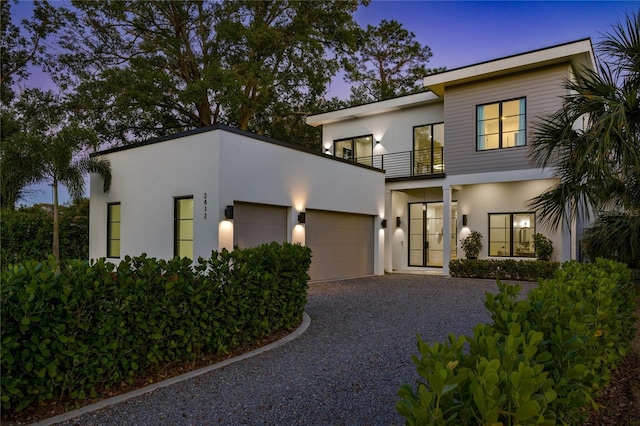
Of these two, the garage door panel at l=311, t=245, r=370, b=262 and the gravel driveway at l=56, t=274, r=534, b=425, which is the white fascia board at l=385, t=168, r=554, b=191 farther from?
the gravel driveway at l=56, t=274, r=534, b=425

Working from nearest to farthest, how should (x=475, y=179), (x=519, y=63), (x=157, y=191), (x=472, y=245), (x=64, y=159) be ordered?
1. (x=157, y=191)
2. (x=64, y=159)
3. (x=519, y=63)
4. (x=475, y=179)
5. (x=472, y=245)

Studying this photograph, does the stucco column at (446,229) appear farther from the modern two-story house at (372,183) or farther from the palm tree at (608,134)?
the palm tree at (608,134)

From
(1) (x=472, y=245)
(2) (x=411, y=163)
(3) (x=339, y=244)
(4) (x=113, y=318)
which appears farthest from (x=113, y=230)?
(1) (x=472, y=245)

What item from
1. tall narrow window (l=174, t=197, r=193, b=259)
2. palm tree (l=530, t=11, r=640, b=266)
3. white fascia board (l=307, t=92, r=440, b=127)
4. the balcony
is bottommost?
tall narrow window (l=174, t=197, r=193, b=259)

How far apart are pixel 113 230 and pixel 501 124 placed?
39.2 feet

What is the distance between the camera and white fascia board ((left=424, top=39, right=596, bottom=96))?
11266 millimetres

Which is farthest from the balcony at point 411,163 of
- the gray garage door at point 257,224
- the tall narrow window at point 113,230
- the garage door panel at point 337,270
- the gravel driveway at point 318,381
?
the tall narrow window at point 113,230

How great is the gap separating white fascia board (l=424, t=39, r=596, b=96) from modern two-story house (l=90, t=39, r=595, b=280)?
0.03 metres

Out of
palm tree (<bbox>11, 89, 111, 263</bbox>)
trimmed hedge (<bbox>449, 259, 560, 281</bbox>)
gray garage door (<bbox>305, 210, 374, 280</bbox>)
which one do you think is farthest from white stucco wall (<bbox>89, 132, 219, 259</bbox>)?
trimmed hedge (<bbox>449, 259, 560, 281</bbox>)

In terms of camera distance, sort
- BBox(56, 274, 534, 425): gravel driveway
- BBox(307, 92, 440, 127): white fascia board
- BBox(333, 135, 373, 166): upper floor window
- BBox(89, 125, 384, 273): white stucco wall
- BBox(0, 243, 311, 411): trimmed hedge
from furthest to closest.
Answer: BBox(333, 135, 373, 166): upper floor window, BBox(307, 92, 440, 127): white fascia board, BBox(89, 125, 384, 273): white stucco wall, BBox(56, 274, 534, 425): gravel driveway, BBox(0, 243, 311, 411): trimmed hedge

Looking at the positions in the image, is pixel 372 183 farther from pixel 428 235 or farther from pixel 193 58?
pixel 193 58

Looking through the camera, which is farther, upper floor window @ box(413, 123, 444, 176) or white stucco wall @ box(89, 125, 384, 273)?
upper floor window @ box(413, 123, 444, 176)

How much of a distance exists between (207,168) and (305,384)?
5940 millimetres

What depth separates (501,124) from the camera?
13.0 meters
